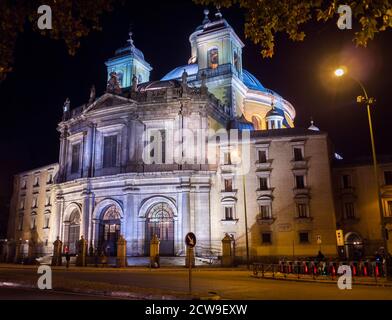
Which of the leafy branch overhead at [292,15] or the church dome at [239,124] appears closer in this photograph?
the leafy branch overhead at [292,15]

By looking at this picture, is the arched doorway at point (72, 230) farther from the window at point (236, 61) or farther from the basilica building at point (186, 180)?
the window at point (236, 61)

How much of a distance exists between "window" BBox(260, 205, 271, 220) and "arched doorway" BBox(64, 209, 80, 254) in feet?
69.1

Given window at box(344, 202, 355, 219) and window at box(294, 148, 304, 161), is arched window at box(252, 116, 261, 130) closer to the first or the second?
window at box(294, 148, 304, 161)

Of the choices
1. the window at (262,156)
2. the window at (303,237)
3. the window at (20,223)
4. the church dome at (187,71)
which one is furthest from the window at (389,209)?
the window at (20,223)

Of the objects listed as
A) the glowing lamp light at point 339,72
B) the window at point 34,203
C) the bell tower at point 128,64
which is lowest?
the window at point 34,203

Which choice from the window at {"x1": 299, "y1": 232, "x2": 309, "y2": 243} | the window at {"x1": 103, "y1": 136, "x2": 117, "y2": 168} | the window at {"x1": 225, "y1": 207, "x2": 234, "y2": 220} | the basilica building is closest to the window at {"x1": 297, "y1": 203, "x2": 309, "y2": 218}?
the basilica building

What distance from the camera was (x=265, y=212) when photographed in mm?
41906

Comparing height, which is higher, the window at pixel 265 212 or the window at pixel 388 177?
the window at pixel 388 177

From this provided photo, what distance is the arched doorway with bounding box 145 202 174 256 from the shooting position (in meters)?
42.0

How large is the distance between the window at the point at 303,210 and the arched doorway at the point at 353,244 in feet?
17.5

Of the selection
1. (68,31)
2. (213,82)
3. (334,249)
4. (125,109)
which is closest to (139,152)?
(125,109)

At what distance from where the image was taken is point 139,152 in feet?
146

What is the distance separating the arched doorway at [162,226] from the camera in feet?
138

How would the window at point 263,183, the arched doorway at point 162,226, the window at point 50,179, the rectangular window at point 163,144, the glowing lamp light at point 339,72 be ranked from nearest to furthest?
the glowing lamp light at point 339,72 < the arched doorway at point 162,226 < the window at point 263,183 < the rectangular window at point 163,144 < the window at point 50,179
